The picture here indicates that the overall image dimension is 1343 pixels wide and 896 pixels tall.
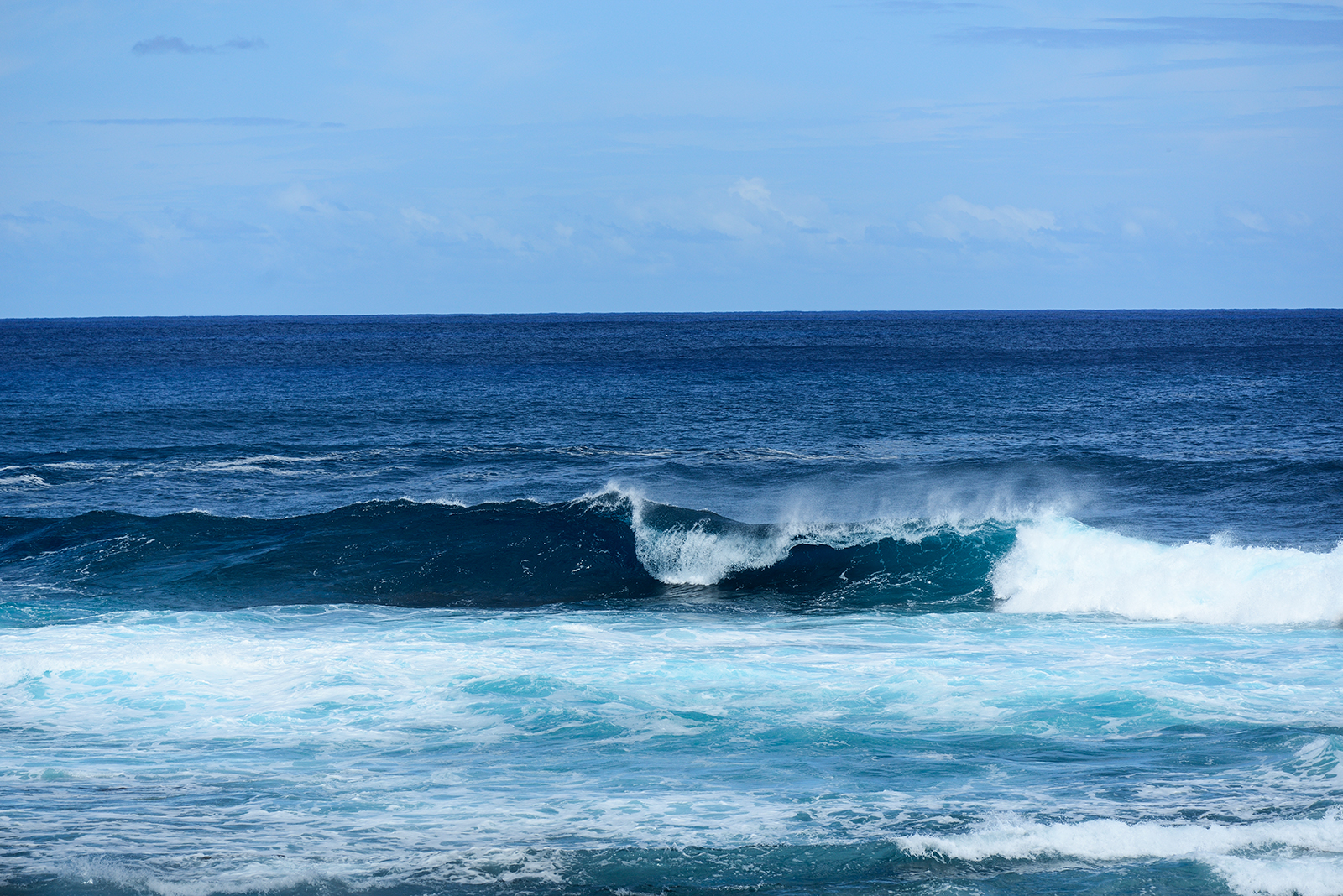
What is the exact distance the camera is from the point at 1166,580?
17.0 meters

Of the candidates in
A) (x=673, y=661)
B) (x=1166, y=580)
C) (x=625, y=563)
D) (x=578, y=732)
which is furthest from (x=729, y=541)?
(x=578, y=732)

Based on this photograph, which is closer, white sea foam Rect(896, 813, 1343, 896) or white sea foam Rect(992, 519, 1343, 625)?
white sea foam Rect(896, 813, 1343, 896)

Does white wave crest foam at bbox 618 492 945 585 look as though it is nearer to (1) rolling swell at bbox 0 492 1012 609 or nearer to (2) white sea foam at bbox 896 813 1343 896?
(1) rolling swell at bbox 0 492 1012 609

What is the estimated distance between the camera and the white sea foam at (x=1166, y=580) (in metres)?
16.0

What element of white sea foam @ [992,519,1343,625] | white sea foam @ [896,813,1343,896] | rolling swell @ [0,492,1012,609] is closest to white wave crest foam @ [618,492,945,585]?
rolling swell @ [0,492,1012,609]

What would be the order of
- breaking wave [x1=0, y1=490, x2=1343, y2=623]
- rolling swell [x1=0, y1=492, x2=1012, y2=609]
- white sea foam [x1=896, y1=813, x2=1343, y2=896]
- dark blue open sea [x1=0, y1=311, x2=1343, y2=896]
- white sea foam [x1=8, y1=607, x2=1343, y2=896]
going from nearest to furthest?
white sea foam [x1=896, y1=813, x2=1343, y2=896] < dark blue open sea [x1=0, y1=311, x2=1343, y2=896] < white sea foam [x1=8, y1=607, x2=1343, y2=896] < breaking wave [x1=0, y1=490, x2=1343, y2=623] < rolling swell [x1=0, y1=492, x2=1012, y2=609]

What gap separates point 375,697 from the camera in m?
12.3

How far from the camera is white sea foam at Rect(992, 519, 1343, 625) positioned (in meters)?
16.0

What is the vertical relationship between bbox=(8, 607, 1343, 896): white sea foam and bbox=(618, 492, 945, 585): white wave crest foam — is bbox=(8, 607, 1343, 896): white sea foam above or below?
below

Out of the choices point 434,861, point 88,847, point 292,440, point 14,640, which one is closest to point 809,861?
point 434,861

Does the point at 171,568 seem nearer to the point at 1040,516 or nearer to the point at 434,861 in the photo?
the point at 434,861

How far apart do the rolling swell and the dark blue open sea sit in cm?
9

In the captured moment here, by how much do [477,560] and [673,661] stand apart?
7676 mm

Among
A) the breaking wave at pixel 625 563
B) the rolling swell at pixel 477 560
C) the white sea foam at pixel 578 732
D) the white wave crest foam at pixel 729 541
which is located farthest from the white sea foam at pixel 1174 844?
the white wave crest foam at pixel 729 541
